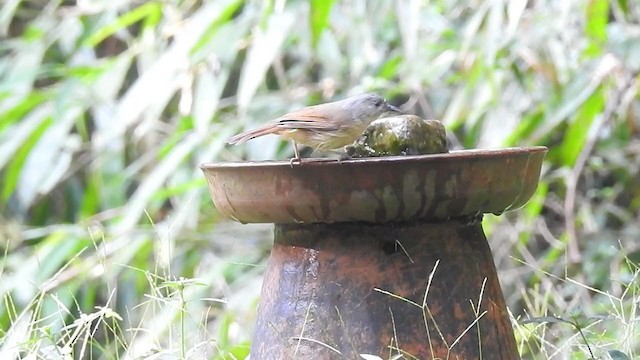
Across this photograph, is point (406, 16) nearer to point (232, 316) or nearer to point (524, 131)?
point (524, 131)

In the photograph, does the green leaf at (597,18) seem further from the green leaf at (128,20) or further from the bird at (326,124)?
the green leaf at (128,20)

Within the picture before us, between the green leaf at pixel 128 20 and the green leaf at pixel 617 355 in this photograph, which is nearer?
the green leaf at pixel 617 355

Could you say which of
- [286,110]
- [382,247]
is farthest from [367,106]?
[286,110]

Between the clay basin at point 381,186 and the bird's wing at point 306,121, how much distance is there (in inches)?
6.6

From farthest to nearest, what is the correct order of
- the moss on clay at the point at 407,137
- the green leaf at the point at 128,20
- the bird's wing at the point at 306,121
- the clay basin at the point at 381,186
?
the green leaf at the point at 128,20, the bird's wing at the point at 306,121, the moss on clay at the point at 407,137, the clay basin at the point at 381,186

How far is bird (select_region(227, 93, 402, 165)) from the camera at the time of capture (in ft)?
4.74

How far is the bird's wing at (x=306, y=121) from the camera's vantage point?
1442mm

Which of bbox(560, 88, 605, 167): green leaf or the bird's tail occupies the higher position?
the bird's tail

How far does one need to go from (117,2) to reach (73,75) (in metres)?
0.29

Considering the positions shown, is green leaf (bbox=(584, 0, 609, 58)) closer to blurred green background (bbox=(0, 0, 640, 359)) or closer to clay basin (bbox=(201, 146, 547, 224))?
blurred green background (bbox=(0, 0, 640, 359))

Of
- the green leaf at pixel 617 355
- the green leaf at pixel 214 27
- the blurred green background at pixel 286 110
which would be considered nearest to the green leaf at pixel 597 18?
the blurred green background at pixel 286 110

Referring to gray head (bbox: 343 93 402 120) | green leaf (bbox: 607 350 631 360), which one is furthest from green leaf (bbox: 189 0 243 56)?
green leaf (bbox: 607 350 631 360)

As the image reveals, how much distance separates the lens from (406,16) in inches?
95.0

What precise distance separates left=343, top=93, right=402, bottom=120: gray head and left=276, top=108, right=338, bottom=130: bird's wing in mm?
39
